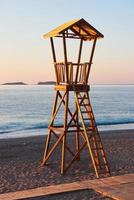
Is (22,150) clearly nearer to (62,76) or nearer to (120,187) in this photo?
(62,76)

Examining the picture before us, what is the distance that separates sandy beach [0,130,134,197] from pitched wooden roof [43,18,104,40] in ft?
14.1

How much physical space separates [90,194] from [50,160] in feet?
19.1

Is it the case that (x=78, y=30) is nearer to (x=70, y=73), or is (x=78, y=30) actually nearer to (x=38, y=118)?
(x=70, y=73)

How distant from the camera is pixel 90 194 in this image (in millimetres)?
10734

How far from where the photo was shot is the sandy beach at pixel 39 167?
12.9 meters

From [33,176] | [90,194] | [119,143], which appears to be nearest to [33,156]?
[33,176]

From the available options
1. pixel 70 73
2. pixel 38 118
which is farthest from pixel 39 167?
pixel 38 118

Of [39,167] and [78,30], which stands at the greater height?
[78,30]

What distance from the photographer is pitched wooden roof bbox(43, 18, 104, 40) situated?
1386 cm

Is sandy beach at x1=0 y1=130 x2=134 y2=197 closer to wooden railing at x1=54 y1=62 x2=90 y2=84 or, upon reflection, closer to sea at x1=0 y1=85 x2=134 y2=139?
wooden railing at x1=54 y1=62 x2=90 y2=84

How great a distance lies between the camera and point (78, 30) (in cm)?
1462

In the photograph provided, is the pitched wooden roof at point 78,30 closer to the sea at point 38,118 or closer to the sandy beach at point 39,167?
the sandy beach at point 39,167

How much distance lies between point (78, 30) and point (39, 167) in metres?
4.71

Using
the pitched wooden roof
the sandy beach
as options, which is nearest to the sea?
the sandy beach
